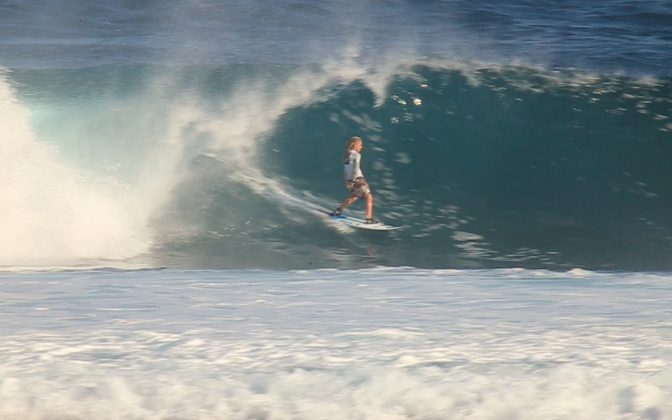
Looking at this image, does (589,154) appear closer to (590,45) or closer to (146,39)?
(590,45)

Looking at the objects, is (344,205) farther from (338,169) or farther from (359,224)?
(338,169)

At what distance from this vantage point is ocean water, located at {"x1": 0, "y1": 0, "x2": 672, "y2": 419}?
4.96 metres

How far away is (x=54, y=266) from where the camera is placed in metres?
8.98

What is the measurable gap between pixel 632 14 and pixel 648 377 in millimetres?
19652

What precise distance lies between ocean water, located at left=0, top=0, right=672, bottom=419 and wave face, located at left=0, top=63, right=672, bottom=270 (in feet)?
0.12

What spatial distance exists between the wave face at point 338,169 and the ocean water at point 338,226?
0.04m

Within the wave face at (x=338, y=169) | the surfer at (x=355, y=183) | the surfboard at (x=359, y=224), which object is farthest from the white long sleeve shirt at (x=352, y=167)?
the wave face at (x=338, y=169)

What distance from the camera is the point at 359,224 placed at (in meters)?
10.6

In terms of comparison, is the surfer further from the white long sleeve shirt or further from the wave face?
the wave face

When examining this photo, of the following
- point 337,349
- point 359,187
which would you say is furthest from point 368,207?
point 337,349

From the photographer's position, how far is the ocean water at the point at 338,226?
4.96 meters

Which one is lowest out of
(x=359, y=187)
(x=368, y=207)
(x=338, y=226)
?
(x=338, y=226)

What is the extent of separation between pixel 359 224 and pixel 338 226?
20 centimetres

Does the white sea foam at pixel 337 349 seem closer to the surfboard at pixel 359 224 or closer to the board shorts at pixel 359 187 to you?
the surfboard at pixel 359 224
